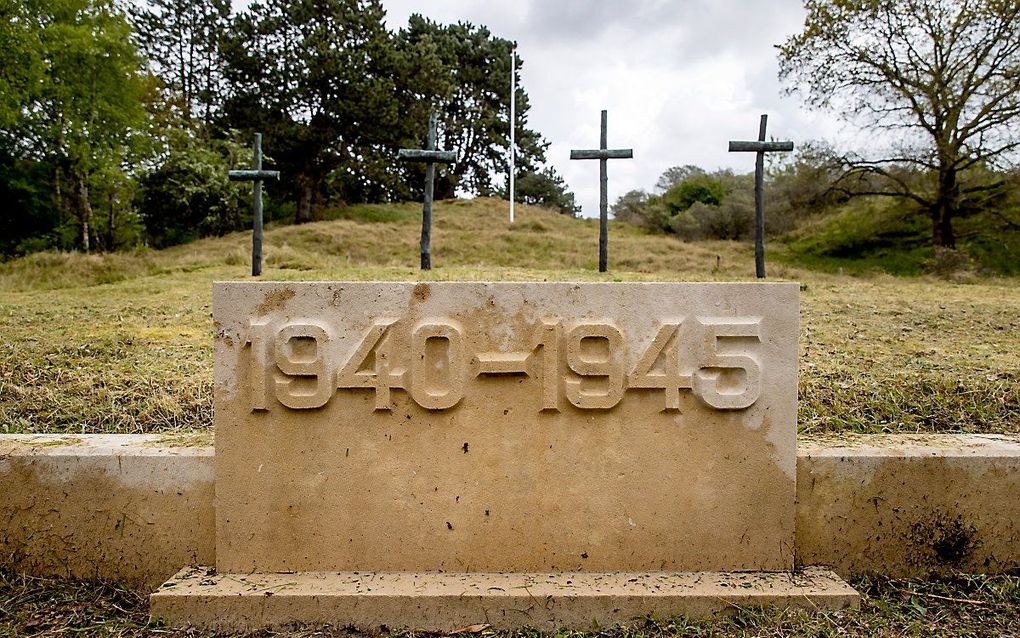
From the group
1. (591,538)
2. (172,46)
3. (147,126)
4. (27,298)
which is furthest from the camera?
(172,46)

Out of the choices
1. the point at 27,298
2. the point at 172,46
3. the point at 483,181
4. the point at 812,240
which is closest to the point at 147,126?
the point at 172,46

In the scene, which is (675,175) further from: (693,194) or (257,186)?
(257,186)

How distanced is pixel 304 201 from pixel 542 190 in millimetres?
12724

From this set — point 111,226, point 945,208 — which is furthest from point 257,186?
point 945,208

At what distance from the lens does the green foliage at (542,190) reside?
3172cm

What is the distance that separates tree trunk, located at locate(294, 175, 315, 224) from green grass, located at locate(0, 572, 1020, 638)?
22.6 meters

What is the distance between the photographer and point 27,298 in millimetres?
6824

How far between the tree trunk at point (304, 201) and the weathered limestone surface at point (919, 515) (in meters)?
23.3

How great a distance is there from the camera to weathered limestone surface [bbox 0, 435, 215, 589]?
203 centimetres

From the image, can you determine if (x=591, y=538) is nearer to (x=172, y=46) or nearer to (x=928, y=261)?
(x=928, y=261)

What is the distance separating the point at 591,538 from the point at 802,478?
0.69 m

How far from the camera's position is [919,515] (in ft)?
6.72

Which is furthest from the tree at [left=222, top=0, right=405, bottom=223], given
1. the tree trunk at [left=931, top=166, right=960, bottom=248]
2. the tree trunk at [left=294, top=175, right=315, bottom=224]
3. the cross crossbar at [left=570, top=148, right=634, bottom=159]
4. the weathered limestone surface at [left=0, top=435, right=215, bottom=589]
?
the weathered limestone surface at [left=0, top=435, right=215, bottom=589]

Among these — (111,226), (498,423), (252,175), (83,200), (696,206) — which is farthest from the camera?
(696,206)
